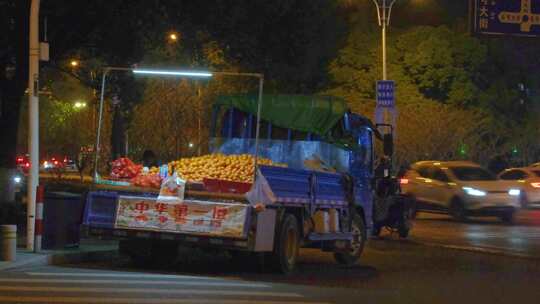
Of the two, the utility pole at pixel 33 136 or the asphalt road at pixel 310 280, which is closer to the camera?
the asphalt road at pixel 310 280

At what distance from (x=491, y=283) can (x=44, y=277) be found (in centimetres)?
665

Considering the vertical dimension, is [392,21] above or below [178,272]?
above

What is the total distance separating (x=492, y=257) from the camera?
61.5 ft

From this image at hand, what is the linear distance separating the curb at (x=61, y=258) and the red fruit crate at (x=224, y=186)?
9.96 ft

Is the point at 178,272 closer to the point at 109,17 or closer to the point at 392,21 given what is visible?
the point at 109,17

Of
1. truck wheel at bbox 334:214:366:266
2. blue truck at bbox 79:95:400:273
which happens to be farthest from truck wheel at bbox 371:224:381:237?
truck wheel at bbox 334:214:366:266

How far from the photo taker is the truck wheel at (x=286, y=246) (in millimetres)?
14141

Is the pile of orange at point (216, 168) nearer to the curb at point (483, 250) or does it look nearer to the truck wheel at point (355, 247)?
the truck wheel at point (355, 247)

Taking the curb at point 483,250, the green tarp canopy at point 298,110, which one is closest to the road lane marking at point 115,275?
the green tarp canopy at point 298,110

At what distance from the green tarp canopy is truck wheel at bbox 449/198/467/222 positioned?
501 inches

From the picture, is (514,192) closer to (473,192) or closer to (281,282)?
(473,192)

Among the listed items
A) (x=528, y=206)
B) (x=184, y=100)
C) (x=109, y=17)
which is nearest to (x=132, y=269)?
(x=109, y=17)

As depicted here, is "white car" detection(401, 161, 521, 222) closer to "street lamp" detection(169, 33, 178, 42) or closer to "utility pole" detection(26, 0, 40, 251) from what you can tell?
"street lamp" detection(169, 33, 178, 42)

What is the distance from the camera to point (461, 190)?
28.4 meters
